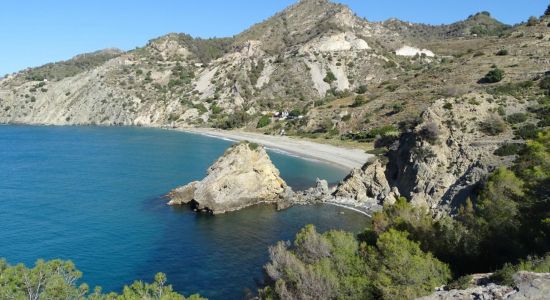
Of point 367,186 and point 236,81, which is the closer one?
point 367,186

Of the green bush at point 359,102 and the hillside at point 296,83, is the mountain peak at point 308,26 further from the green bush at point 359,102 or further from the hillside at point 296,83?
the green bush at point 359,102

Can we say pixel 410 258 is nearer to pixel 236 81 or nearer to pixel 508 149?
pixel 508 149

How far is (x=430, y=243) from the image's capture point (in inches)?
834

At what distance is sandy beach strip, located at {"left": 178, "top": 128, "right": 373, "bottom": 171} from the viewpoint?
76250 mm

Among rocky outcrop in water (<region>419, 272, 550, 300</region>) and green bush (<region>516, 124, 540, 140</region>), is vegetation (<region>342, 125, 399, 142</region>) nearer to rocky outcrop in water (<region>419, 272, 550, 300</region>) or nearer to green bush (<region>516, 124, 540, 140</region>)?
green bush (<region>516, 124, 540, 140</region>)

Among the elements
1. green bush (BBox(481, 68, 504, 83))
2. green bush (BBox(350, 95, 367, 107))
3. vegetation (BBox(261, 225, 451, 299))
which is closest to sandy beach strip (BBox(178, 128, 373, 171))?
green bush (BBox(350, 95, 367, 107))

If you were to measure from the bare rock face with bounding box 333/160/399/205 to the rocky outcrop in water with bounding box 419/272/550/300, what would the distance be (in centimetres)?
3617

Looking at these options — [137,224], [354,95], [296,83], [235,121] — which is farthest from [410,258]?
[296,83]

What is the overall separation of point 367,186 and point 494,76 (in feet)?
124

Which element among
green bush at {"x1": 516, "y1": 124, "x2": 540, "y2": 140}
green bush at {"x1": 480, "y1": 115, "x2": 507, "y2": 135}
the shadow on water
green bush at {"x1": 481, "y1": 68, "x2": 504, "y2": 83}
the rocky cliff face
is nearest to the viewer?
the shadow on water

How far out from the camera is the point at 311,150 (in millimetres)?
89188

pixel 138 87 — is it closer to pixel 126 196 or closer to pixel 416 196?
pixel 126 196

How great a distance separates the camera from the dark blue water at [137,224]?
1270 inches

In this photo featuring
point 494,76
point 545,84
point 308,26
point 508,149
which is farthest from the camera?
point 308,26
